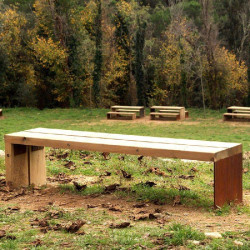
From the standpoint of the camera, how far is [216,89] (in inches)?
927

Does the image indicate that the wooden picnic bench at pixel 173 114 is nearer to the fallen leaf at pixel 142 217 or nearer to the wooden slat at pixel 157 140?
the wooden slat at pixel 157 140

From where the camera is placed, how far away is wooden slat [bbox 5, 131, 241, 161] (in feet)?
13.3

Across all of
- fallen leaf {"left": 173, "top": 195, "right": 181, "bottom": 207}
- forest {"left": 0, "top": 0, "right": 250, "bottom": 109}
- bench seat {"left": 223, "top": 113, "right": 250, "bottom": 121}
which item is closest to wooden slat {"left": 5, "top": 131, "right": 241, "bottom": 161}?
fallen leaf {"left": 173, "top": 195, "right": 181, "bottom": 207}

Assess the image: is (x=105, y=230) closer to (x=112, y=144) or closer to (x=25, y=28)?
(x=112, y=144)

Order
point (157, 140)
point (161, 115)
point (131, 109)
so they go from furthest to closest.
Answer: point (131, 109), point (161, 115), point (157, 140)

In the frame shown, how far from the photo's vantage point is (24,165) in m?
4.99

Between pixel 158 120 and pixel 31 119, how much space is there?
15.5ft

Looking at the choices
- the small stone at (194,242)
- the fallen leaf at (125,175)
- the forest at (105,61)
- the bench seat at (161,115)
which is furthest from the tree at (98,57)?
the small stone at (194,242)

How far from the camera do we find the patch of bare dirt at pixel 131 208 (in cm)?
367

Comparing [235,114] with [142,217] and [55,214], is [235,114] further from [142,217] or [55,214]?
[55,214]

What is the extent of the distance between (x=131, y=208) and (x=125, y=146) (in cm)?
56

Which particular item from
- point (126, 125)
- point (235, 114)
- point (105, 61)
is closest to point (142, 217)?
point (126, 125)

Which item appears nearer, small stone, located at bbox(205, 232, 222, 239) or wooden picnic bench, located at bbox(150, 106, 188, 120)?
small stone, located at bbox(205, 232, 222, 239)

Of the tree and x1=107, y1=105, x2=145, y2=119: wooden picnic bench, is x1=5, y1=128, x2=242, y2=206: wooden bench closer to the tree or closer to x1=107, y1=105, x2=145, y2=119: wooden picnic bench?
x1=107, y1=105, x2=145, y2=119: wooden picnic bench
